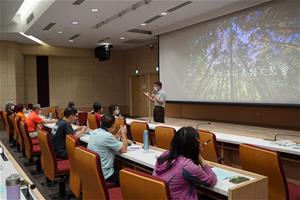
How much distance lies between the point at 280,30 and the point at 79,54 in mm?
8709

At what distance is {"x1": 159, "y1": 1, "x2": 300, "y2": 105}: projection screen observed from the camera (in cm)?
605

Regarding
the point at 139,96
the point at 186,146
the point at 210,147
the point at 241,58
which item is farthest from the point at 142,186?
the point at 139,96

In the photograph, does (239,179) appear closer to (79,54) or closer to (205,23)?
(205,23)

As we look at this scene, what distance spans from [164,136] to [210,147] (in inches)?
27.9

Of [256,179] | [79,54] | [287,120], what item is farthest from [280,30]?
[79,54]

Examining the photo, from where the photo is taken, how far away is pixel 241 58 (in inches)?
277

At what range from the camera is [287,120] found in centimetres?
682

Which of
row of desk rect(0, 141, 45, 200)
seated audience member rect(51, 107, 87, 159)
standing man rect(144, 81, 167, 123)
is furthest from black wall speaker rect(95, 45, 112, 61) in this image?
row of desk rect(0, 141, 45, 200)

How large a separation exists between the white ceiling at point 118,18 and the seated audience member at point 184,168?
16.7 ft

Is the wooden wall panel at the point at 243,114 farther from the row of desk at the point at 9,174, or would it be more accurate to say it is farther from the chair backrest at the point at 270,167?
the row of desk at the point at 9,174

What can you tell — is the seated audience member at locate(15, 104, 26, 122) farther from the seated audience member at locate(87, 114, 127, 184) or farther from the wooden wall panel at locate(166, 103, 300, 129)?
the wooden wall panel at locate(166, 103, 300, 129)

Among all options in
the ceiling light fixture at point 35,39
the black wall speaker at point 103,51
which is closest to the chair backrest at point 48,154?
the ceiling light fixture at point 35,39

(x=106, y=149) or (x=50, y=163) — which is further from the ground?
(x=106, y=149)

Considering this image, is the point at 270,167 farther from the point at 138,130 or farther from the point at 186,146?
the point at 138,130
